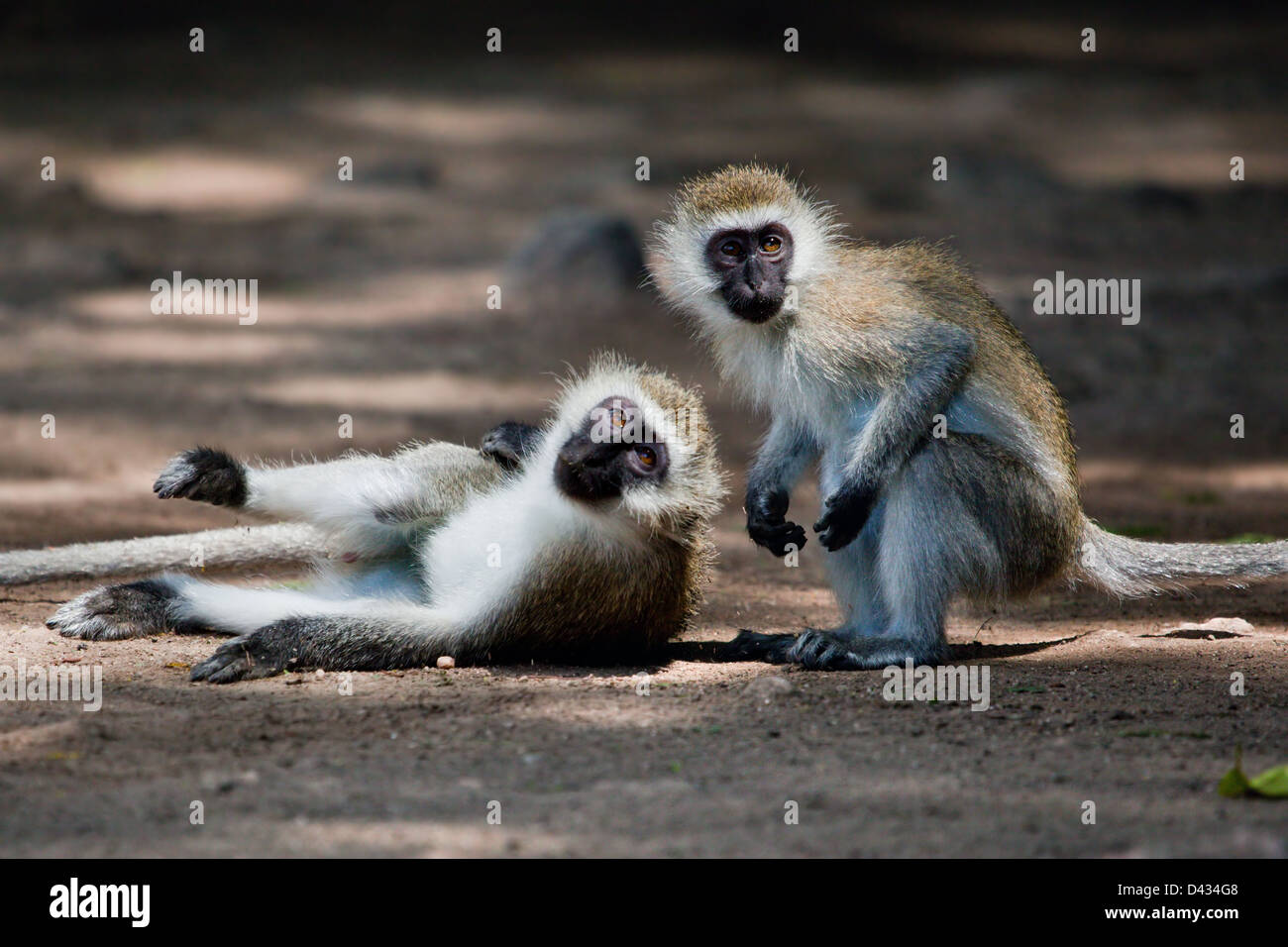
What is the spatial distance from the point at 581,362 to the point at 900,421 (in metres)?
6.81

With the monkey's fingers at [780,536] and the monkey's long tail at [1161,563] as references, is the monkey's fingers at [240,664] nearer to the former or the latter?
the monkey's fingers at [780,536]

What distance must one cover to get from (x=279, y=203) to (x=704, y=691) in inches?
516

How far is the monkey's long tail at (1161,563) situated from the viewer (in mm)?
6684

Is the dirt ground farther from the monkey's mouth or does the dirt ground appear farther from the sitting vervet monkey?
the monkey's mouth

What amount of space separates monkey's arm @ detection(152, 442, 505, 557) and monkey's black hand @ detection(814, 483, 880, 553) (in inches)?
57.9

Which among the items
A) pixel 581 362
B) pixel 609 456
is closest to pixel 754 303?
pixel 609 456

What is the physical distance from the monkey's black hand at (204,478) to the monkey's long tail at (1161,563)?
3582 millimetres

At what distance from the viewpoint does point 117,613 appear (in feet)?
21.3

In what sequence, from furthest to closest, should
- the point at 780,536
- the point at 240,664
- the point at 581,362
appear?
1. the point at 581,362
2. the point at 780,536
3. the point at 240,664

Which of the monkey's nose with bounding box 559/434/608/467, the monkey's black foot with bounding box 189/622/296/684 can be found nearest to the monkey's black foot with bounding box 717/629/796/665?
the monkey's nose with bounding box 559/434/608/467

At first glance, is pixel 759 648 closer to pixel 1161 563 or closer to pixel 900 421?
pixel 900 421

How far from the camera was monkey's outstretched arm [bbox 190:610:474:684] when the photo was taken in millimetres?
5898

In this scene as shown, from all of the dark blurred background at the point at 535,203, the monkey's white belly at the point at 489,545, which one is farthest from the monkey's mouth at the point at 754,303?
the monkey's white belly at the point at 489,545

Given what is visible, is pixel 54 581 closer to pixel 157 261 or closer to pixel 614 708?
pixel 614 708
